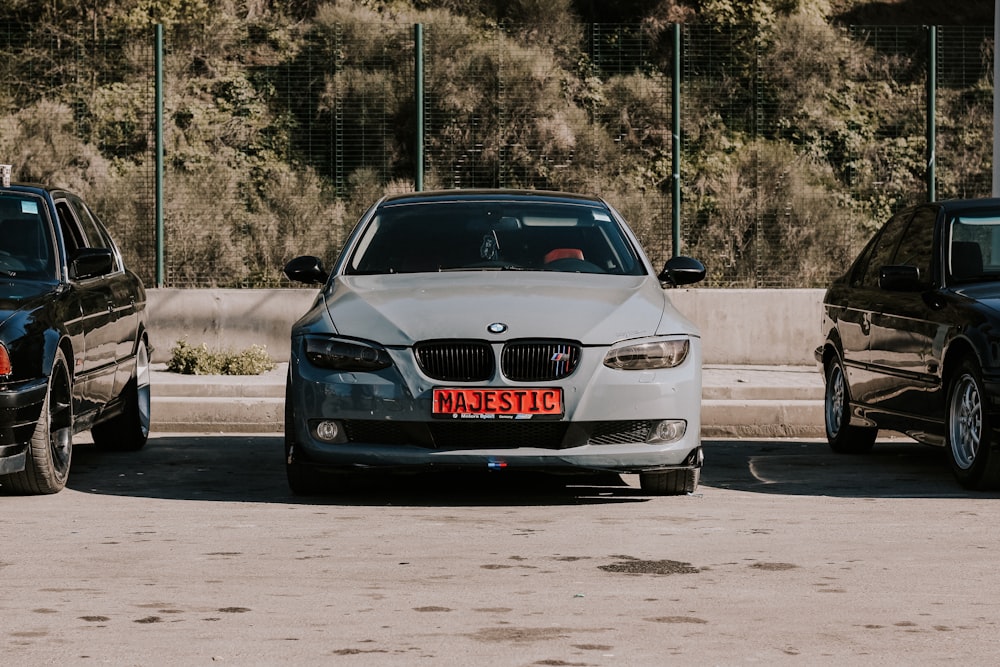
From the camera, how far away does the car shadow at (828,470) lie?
32.1ft

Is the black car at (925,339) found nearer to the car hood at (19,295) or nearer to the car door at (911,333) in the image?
the car door at (911,333)

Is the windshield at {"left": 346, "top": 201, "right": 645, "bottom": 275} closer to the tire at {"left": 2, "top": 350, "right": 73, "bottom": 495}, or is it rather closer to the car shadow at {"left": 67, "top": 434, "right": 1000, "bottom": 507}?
the car shadow at {"left": 67, "top": 434, "right": 1000, "bottom": 507}

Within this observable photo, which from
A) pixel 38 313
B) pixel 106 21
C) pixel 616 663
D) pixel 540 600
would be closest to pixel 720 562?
pixel 540 600

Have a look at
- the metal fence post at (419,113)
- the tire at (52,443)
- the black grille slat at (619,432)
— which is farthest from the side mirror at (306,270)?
the metal fence post at (419,113)

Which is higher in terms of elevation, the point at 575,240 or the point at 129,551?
the point at 575,240

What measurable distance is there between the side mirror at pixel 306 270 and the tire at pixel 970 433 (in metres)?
3.58

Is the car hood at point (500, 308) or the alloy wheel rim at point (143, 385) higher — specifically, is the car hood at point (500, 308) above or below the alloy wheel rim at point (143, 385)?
above

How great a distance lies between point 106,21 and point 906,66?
18.7 metres

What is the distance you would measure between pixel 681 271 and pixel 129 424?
12.6ft

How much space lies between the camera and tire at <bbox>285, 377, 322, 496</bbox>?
29.2ft

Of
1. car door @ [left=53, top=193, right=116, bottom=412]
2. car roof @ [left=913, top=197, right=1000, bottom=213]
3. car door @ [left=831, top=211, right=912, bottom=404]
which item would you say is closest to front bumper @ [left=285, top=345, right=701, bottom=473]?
car door @ [left=53, top=193, right=116, bottom=412]

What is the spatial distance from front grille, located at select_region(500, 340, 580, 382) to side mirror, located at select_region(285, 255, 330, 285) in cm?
185

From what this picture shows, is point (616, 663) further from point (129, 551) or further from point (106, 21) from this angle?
point (106, 21)

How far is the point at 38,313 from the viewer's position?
9078mm
